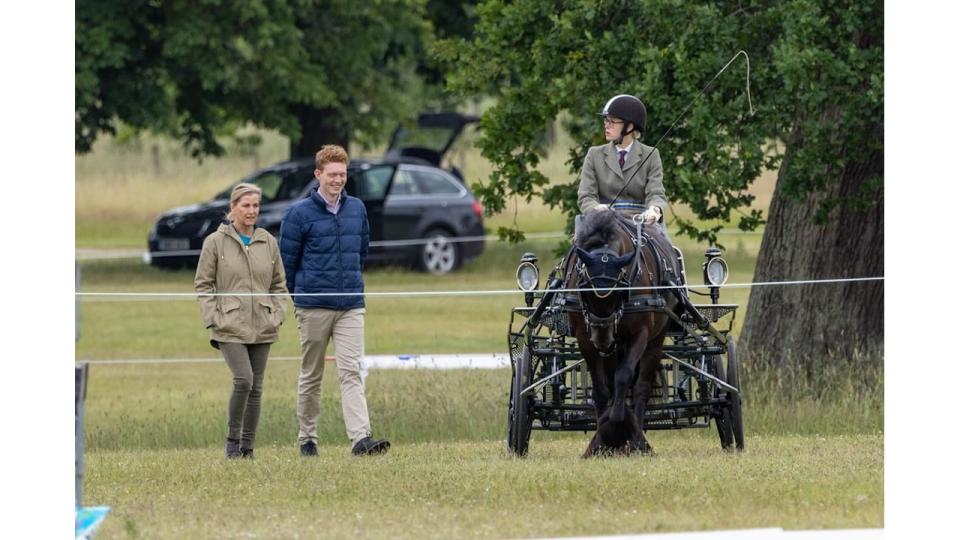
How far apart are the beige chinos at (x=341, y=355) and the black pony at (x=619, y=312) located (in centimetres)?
179

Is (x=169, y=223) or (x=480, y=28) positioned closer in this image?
(x=480, y=28)

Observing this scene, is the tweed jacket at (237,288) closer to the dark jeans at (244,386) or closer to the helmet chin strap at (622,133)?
the dark jeans at (244,386)

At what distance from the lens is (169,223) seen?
3281cm

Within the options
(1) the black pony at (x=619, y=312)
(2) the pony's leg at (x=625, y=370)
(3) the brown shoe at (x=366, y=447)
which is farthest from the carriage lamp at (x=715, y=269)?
(3) the brown shoe at (x=366, y=447)

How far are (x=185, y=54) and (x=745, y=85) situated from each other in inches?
710

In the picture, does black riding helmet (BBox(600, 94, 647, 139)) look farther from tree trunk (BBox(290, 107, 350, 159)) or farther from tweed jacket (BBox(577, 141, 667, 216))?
tree trunk (BBox(290, 107, 350, 159))

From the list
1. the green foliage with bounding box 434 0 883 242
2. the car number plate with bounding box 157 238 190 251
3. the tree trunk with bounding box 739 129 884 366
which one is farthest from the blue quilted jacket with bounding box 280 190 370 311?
the car number plate with bounding box 157 238 190 251

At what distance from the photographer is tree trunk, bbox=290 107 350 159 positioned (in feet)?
124

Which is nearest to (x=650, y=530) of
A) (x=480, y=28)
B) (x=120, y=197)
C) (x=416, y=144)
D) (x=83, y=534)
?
(x=83, y=534)

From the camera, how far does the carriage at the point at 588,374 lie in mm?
12383

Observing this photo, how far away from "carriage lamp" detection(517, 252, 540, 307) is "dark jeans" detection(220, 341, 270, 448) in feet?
5.97

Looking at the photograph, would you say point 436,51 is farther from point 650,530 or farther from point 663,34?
point 650,530

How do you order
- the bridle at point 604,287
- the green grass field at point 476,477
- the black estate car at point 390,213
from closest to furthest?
the green grass field at point 476,477 → the bridle at point 604,287 → the black estate car at point 390,213

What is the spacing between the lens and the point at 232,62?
33.5 metres
